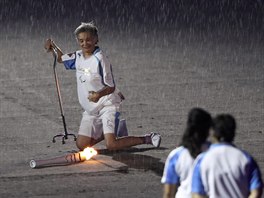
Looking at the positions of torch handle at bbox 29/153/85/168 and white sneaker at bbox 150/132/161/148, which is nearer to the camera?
torch handle at bbox 29/153/85/168

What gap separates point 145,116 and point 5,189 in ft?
13.6

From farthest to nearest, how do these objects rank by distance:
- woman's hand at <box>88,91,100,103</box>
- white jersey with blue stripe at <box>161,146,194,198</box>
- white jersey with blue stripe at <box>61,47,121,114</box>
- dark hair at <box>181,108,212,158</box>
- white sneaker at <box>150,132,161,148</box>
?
white sneaker at <box>150,132,161,148</box>
white jersey with blue stripe at <box>61,47,121,114</box>
woman's hand at <box>88,91,100,103</box>
white jersey with blue stripe at <box>161,146,194,198</box>
dark hair at <box>181,108,212,158</box>

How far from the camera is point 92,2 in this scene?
86.8 ft

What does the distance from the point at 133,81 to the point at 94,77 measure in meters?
5.19

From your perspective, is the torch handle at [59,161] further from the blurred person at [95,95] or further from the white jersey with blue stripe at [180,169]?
the white jersey with blue stripe at [180,169]

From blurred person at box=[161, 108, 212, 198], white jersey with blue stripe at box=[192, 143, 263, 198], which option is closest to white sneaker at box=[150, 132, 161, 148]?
blurred person at box=[161, 108, 212, 198]

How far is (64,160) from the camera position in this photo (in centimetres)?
1315

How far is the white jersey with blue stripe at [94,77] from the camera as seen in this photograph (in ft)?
43.8

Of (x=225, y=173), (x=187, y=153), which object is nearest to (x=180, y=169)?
(x=187, y=153)

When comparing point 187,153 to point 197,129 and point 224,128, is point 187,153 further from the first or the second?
point 224,128

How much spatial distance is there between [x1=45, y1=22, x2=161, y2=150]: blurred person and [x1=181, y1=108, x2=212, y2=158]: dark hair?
184 inches

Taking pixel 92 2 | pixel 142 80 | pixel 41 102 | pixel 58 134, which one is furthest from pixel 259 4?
pixel 58 134

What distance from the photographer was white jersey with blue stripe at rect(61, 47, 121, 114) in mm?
13344

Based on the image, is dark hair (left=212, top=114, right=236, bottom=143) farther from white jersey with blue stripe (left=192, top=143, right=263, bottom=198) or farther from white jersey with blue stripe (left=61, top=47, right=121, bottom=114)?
white jersey with blue stripe (left=61, top=47, right=121, bottom=114)
